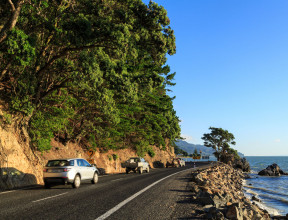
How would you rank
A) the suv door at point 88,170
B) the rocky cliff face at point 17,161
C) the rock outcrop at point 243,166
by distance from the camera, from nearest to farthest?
the rocky cliff face at point 17,161 → the suv door at point 88,170 → the rock outcrop at point 243,166

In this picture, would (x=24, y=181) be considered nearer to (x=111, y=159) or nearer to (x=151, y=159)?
(x=111, y=159)

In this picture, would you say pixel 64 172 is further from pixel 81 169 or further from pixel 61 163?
pixel 81 169

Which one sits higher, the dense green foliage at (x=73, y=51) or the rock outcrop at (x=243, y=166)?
the dense green foliage at (x=73, y=51)

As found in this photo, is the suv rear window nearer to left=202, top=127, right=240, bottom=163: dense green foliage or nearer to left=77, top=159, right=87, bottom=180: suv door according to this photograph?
left=77, top=159, right=87, bottom=180: suv door

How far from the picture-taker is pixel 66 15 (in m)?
14.8

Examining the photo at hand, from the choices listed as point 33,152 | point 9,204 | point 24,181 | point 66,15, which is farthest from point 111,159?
point 9,204

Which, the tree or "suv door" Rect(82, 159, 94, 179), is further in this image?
the tree

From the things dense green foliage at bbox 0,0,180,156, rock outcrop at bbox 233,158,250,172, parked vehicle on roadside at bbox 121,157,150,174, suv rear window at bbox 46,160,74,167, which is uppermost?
dense green foliage at bbox 0,0,180,156

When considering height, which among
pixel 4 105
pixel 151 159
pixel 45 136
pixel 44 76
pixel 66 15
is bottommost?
pixel 151 159

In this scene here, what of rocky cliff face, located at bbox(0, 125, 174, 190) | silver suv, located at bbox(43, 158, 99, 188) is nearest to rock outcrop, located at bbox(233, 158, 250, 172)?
rocky cliff face, located at bbox(0, 125, 174, 190)

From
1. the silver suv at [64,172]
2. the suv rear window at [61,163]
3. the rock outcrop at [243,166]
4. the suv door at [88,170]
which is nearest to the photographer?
the silver suv at [64,172]

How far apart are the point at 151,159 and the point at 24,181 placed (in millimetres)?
39067

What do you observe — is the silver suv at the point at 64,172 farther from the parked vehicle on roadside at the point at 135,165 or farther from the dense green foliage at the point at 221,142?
the dense green foliage at the point at 221,142

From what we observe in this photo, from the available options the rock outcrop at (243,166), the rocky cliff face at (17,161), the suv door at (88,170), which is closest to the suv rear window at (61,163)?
the suv door at (88,170)
